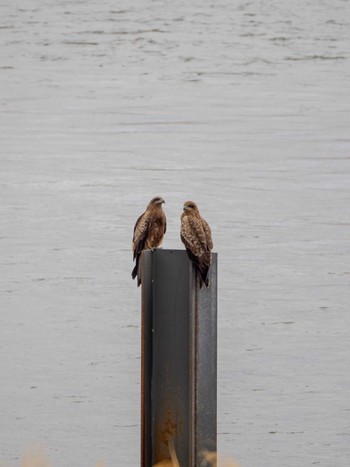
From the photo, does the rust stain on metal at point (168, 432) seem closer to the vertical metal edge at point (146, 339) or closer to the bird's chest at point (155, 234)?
the vertical metal edge at point (146, 339)

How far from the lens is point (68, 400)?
9008mm

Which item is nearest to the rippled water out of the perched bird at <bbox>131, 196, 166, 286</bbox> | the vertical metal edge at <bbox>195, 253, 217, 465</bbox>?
the perched bird at <bbox>131, 196, 166, 286</bbox>

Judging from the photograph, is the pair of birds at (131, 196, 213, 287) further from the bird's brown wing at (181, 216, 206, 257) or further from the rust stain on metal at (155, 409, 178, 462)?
the rust stain on metal at (155, 409, 178, 462)

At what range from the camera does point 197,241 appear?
535cm

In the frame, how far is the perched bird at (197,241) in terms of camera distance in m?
4.74

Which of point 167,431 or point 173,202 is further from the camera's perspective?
point 173,202

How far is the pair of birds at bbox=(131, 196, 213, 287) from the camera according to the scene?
4.79 meters

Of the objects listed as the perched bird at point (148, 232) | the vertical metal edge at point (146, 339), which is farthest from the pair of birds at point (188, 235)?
the vertical metal edge at point (146, 339)

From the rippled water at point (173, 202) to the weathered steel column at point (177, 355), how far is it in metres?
3.25

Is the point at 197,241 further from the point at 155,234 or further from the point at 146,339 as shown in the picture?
the point at 155,234

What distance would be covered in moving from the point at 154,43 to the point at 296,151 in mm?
4847

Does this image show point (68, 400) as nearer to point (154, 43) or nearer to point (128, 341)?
point (128, 341)

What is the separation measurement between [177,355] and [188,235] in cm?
85

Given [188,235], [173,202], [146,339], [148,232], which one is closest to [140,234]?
[148,232]
